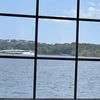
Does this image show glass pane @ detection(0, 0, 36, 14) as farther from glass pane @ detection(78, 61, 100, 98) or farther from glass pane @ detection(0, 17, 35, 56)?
glass pane @ detection(78, 61, 100, 98)

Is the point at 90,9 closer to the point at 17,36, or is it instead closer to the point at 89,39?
the point at 89,39

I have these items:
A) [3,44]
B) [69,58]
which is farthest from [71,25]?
[3,44]

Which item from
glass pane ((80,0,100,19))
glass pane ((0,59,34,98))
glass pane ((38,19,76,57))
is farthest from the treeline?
glass pane ((80,0,100,19))

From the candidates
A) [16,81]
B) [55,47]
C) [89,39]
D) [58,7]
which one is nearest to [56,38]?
Answer: [55,47]

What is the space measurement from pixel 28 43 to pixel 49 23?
0.35 m

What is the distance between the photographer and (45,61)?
3.34m

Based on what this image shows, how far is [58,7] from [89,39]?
568mm

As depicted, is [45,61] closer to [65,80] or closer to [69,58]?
[69,58]

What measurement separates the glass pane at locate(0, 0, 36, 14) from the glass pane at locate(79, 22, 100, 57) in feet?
1.92

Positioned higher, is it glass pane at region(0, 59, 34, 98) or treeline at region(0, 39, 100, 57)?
treeline at region(0, 39, 100, 57)

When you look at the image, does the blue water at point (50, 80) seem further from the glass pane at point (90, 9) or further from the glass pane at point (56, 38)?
the glass pane at point (90, 9)

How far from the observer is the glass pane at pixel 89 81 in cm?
370

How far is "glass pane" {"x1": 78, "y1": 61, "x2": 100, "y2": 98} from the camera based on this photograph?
3.70m

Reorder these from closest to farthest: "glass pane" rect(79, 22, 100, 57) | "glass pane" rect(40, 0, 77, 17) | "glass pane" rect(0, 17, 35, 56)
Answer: "glass pane" rect(0, 17, 35, 56) → "glass pane" rect(79, 22, 100, 57) → "glass pane" rect(40, 0, 77, 17)
